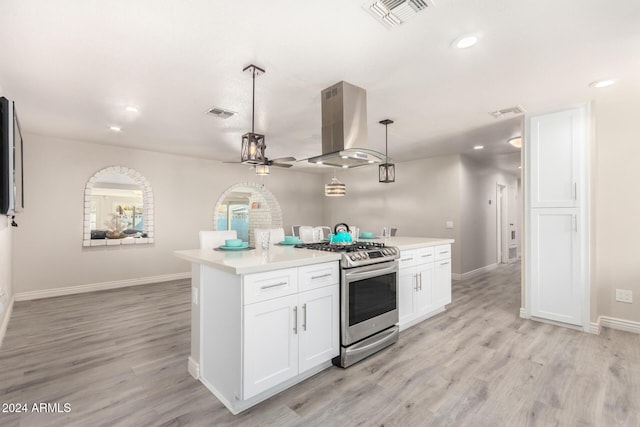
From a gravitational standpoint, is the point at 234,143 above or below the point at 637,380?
above

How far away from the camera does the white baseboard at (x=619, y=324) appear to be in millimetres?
3199

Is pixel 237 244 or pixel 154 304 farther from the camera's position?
pixel 154 304

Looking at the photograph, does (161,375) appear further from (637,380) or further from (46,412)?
(637,380)

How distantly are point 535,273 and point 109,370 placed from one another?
4284 mm

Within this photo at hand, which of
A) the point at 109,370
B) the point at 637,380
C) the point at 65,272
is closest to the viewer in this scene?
the point at 637,380

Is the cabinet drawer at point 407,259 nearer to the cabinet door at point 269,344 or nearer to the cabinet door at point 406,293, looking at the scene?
the cabinet door at point 406,293

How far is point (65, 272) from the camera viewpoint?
4.82 meters

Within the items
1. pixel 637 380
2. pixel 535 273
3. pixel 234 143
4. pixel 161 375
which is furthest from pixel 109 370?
pixel 535 273

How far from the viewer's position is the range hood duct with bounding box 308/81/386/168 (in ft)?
9.20

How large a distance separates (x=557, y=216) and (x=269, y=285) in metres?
3.26

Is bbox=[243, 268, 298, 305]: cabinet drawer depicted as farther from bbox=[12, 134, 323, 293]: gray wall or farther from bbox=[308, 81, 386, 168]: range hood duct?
bbox=[12, 134, 323, 293]: gray wall

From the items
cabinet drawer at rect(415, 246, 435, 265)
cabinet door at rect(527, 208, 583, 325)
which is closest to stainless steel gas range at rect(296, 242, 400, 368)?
cabinet drawer at rect(415, 246, 435, 265)

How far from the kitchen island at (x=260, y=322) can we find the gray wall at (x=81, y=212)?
369 centimetres

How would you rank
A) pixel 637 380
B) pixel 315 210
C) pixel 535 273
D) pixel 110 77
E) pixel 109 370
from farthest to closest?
pixel 315 210 → pixel 535 273 → pixel 110 77 → pixel 109 370 → pixel 637 380
